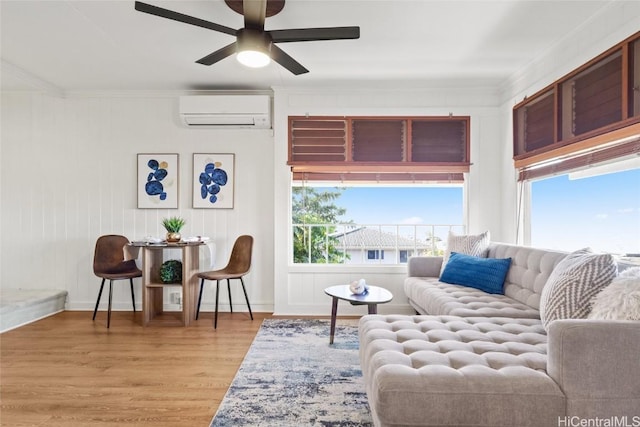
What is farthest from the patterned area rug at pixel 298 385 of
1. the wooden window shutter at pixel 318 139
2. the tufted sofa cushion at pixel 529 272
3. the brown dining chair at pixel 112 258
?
the wooden window shutter at pixel 318 139

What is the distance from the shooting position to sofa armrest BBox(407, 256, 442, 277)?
3.57m

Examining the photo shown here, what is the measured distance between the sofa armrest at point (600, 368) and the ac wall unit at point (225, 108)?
3.39 m

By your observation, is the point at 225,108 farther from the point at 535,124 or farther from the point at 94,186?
the point at 535,124

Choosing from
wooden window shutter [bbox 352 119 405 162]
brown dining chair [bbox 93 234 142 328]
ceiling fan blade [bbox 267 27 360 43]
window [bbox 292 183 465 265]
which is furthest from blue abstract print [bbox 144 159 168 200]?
ceiling fan blade [bbox 267 27 360 43]

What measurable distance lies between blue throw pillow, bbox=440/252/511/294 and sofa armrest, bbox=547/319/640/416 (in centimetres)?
151

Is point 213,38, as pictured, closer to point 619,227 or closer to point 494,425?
point 494,425

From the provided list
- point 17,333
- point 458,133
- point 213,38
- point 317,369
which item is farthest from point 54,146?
point 458,133

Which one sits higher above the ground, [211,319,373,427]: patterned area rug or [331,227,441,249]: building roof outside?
[331,227,441,249]: building roof outside

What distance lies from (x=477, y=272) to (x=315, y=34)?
7.14ft

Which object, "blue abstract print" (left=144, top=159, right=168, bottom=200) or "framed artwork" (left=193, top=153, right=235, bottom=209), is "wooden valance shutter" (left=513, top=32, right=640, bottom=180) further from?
"blue abstract print" (left=144, top=159, right=168, bottom=200)

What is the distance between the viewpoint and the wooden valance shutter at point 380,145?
399 cm

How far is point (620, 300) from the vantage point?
150cm

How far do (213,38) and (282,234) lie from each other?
2.02 m

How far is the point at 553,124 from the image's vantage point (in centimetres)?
304
